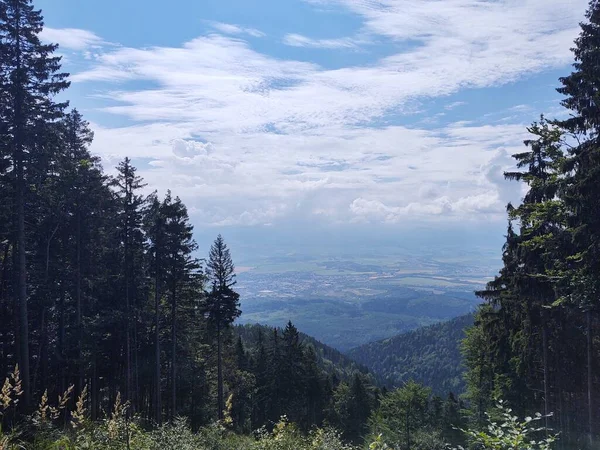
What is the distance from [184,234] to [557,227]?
1909cm

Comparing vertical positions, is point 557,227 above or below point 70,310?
above

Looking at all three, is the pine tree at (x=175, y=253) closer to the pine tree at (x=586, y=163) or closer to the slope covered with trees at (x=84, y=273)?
the slope covered with trees at (x=84, y=273)

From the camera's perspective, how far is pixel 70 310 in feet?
78.3

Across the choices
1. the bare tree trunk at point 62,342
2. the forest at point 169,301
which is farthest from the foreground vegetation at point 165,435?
the bare tree trunk at point 62,342

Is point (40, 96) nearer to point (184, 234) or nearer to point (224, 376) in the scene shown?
point (184, 234)

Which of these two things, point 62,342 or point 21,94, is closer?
point 21,94

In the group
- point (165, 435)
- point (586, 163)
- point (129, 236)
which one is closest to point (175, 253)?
point (129, 236)

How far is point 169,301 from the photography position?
26953 millimetres

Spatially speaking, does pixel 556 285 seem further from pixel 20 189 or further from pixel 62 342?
pixel 62 342

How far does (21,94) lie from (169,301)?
14.6 meters

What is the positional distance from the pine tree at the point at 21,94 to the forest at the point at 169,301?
5 cm

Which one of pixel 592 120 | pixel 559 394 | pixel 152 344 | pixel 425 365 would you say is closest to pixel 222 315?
pixel 152 344

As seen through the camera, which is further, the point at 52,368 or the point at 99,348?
the point at 99,348

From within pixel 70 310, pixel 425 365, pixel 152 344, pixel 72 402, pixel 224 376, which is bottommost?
pixel 425 365
